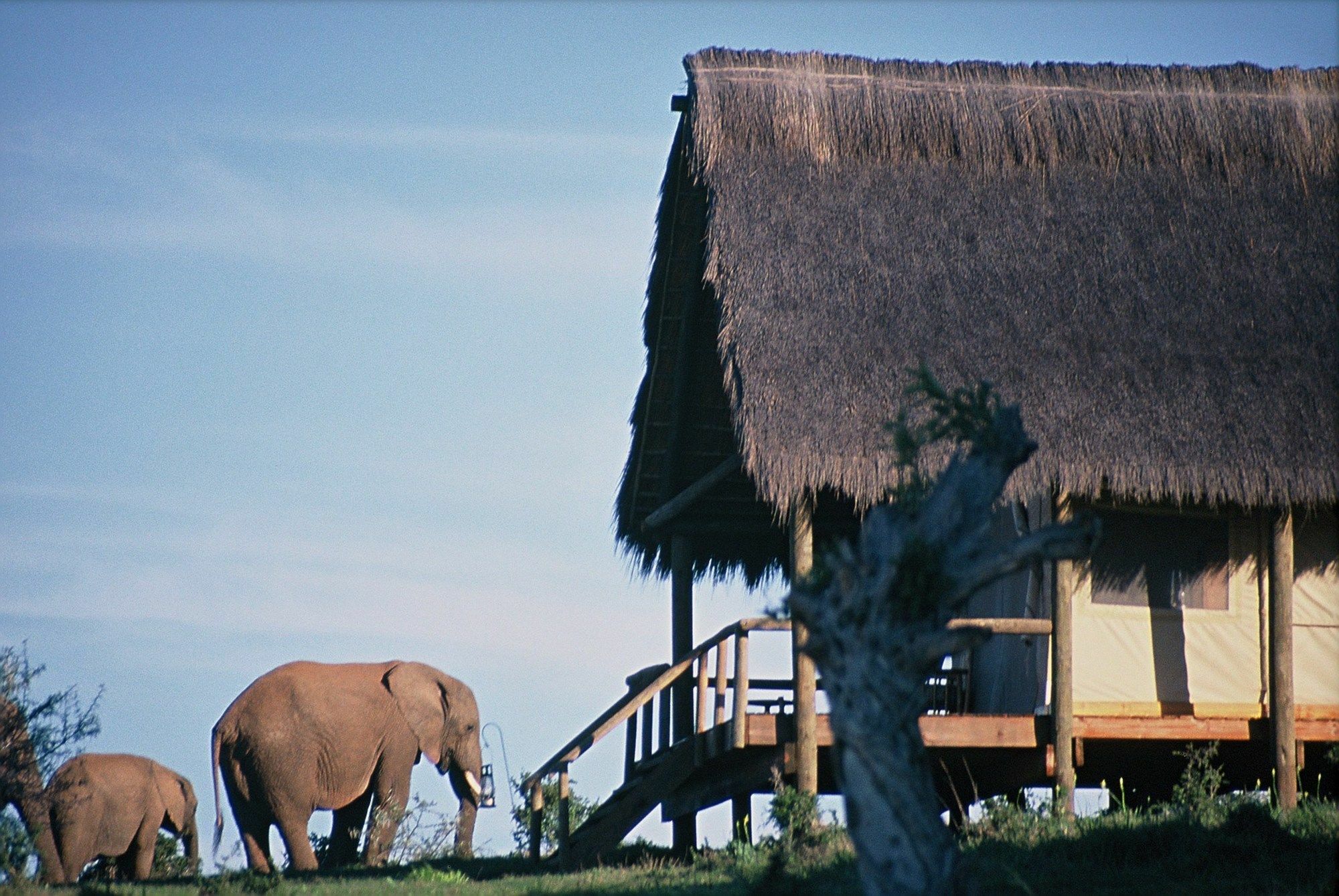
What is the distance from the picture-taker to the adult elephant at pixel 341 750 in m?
16.7

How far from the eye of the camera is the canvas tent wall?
12.2m

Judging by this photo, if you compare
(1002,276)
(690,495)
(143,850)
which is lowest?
(143,850)

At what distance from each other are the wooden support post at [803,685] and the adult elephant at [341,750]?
5.91m

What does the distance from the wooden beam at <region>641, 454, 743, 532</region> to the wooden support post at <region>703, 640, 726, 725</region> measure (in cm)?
172

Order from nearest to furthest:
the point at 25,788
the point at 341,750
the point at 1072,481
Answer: the point at 1072,481
the point at 25,788
the point at 341,750

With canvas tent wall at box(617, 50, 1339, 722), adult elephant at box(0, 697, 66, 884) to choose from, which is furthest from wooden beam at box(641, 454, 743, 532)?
adult elephant at box(0, 697, 66, 884)

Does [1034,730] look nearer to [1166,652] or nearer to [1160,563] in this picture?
[1166,652]

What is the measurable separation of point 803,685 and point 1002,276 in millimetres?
3888

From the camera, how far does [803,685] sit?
480 inches

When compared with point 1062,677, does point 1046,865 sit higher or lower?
lower

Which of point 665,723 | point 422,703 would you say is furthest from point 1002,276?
point 422,703

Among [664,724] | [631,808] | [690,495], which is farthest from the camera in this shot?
[690,495]

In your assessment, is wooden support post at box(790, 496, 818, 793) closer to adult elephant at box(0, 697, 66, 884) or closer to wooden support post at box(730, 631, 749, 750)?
wooden support post at box(730, 631, 749, 750)

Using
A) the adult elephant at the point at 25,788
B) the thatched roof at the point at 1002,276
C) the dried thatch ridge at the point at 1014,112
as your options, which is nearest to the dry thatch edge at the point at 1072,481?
the thatched roof at the point at 1002,276
